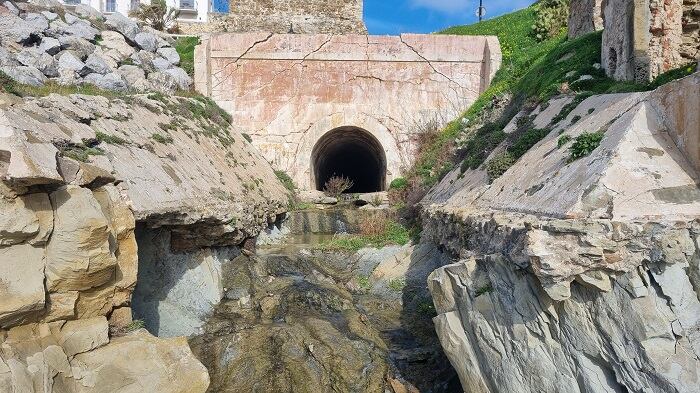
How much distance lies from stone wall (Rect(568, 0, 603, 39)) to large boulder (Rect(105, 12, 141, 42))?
17749mm

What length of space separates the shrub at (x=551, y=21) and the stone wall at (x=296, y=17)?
7.71 m

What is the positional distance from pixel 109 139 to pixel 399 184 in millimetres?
11358

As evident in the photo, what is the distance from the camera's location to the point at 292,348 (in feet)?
27.6

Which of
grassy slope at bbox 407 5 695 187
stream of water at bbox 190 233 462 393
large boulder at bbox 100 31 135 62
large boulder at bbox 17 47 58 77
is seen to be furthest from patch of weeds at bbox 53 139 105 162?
large boulder at bbox 100 31 135 62

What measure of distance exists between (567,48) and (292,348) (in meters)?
12.7

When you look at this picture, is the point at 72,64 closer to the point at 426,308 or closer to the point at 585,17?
the point at 426,308

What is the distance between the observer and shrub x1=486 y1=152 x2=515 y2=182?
10.0m

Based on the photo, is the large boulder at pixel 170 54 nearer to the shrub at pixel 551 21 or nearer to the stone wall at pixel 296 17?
the stone wall at pixel 296 17

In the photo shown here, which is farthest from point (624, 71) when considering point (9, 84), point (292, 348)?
point (9, 84)

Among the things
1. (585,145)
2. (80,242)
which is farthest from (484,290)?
(80,242)

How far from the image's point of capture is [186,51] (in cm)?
2156

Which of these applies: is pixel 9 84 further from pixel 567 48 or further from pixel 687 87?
pixel 567 48

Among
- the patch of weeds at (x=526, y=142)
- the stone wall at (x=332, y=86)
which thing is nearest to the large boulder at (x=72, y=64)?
the stone wall at (x=332, y=86)

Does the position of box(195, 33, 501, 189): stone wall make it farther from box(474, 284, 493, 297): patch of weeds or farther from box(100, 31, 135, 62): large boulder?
box(474, 284, 493, 297): patch of weeds
